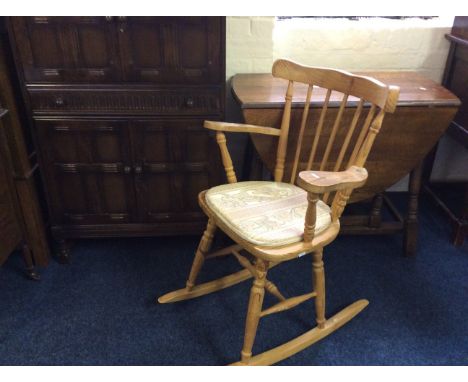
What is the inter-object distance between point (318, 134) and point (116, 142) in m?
0.85

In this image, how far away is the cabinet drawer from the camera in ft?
5.69

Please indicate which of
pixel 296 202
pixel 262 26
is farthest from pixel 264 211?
pixel 262 26

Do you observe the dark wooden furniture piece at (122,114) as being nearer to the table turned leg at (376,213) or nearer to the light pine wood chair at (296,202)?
the light pine wood chair at (296,202)

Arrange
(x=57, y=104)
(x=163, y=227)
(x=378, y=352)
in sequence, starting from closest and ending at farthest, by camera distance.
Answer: (x=378, y=352) → (x=57, y=104) → (x=163, y=227)

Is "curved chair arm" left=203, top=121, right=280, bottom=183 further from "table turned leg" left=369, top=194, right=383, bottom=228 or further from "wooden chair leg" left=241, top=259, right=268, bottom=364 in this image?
"table turned leg" left=369, top=194, right=383, bottom=228

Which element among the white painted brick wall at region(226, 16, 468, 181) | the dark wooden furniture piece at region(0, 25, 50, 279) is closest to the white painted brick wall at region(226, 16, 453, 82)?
the white painted brick wall at region(226, 16, 468, 181)

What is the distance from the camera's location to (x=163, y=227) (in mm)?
2053

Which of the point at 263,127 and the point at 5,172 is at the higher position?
the point at 263,127

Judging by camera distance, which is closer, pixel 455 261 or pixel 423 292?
pixel 423 292

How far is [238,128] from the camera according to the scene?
1628 millimetres

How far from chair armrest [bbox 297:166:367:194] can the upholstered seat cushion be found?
226 millimetres

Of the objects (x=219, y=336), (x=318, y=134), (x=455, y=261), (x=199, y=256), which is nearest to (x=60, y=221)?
(x=199, y=256)

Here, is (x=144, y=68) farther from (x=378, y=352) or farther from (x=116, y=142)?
(x=378, y=352)

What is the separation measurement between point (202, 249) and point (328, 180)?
70 cm
